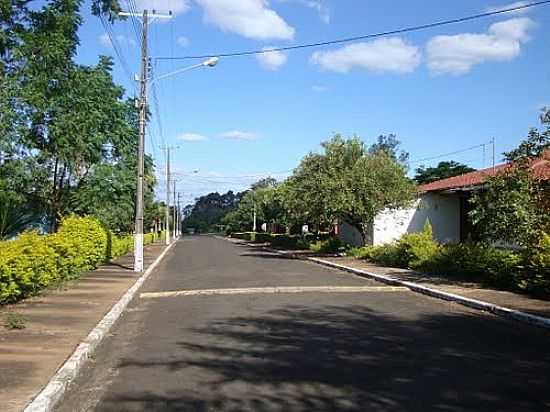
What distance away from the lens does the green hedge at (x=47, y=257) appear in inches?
484

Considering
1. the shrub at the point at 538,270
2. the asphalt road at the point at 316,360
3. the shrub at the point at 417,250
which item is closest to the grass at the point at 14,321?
the asphalt road at the point at 316,360

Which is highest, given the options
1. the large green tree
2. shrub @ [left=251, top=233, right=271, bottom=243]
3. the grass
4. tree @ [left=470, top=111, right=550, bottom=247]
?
the large green tree

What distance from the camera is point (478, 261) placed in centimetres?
1823

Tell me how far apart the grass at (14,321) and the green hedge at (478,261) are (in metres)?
10.2

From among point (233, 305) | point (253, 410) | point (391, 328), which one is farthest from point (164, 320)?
point (253, 410)

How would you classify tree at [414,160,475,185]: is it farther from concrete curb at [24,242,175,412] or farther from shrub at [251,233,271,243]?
concrete curb at [24,242,175,412]

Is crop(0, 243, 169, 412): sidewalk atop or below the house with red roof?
below

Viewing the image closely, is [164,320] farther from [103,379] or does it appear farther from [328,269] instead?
[328,269]

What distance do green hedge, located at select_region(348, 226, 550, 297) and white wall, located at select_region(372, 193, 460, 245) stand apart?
884 centimetres

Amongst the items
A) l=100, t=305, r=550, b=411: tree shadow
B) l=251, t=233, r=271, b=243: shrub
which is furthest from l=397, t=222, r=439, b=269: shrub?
l=251, t=233, r=271, b=243: shrub

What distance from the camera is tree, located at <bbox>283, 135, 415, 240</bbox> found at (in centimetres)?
3084

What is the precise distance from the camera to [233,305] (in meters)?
14.2

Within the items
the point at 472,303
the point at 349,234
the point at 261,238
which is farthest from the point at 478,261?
the point at 261,238

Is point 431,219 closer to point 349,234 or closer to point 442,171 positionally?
point 349,234
